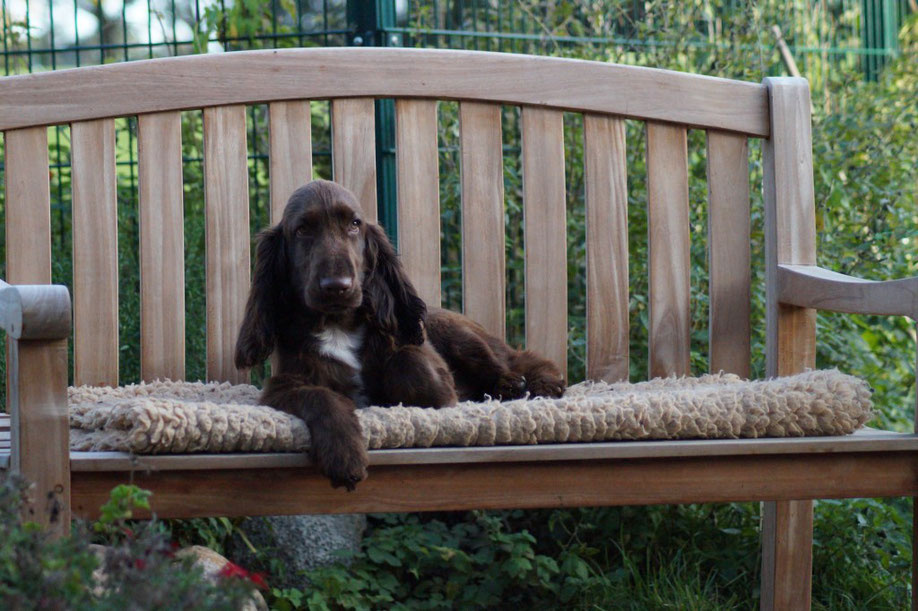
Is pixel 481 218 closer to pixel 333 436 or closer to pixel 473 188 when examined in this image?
pixel 473 188

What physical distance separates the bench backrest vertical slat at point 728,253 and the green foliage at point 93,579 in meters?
2.15

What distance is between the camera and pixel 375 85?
312cm

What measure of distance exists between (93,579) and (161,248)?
1855mm

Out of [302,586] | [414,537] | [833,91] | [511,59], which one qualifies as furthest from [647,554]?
[833,91]

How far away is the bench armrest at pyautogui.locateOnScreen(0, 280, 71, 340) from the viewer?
1926 millimetres

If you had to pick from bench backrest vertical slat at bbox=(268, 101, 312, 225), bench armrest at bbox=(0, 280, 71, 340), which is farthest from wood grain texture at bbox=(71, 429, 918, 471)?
bench backrest vertical slat at bbox=(268, 101, 312, 225)

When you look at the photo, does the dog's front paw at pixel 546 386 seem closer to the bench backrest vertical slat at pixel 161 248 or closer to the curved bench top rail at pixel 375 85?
the curved bench top rail at pixel 375 85

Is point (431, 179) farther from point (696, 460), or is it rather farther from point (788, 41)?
point (788, 41)

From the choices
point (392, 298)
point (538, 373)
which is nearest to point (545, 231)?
point (538, 373)

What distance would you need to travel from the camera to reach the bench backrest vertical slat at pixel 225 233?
3.08 metres

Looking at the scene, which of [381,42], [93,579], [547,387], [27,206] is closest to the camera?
[93,579]

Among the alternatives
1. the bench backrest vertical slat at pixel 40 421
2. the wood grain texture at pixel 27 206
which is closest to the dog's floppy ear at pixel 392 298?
the bench backrest vertical slat at pixel 40 421

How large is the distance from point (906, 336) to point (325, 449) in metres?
3.79

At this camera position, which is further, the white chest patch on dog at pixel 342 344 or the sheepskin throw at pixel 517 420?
the white chest patch on dog at pixel 342 344
